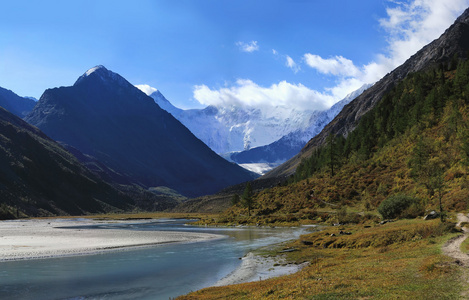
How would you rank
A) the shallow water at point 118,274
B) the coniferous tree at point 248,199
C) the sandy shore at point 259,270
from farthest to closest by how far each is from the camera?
the coniferous tree at point 248,199 → the sandy shore at point 259,270 → the shallow water at point 118,274

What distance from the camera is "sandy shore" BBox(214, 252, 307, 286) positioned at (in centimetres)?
3005

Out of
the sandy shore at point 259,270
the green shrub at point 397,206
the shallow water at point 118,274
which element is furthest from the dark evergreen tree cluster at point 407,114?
the shallow water at point 118,274

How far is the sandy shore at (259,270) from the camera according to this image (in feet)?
98.6

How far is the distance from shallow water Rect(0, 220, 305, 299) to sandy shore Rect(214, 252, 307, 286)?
117cm

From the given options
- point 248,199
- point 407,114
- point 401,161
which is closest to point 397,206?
point 401,161

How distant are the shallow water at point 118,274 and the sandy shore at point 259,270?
→ 1.17 m

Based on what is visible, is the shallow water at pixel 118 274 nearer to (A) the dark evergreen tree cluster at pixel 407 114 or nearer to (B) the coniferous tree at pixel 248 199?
(A) the dark evergreen tree cluster at pixel 407 114

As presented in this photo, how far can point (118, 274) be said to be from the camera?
113 ft

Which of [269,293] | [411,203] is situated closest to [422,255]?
[269,293]

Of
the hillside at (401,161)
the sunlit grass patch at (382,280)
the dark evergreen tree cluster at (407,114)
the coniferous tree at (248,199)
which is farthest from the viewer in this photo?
the coniferous tree at (248,199)

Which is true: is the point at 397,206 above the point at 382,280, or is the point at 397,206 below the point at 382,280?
above

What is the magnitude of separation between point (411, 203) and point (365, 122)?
103 metres

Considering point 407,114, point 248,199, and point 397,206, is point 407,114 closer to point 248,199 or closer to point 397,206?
point 248,199

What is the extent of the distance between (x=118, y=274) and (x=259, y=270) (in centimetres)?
1375
